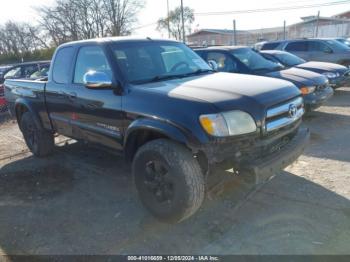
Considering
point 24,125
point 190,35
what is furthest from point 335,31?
point 24,125

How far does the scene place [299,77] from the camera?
729cm

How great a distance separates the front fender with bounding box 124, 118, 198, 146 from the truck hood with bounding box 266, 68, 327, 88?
4.55 metres

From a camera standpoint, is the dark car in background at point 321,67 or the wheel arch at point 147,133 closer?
the wheel arch at point 147,133

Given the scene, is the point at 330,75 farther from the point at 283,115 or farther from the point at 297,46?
the point at 283,115

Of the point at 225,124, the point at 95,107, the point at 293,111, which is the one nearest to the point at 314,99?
the point at 293,111

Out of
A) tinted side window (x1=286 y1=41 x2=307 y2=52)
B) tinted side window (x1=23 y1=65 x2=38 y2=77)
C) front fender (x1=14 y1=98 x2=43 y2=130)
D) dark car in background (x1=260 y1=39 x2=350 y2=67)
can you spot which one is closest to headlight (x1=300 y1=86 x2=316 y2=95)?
front fender (x1=14 y1=98 x2=43 y2=130)

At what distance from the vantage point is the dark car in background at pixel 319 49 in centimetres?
1280

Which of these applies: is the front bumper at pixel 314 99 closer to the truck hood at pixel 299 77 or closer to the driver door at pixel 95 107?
the truck hood at pixel 299 77

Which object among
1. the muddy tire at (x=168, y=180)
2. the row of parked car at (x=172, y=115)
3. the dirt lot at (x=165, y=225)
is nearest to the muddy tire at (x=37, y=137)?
the dirt lot at (x=165, y=225)

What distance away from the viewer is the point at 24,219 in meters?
3.95

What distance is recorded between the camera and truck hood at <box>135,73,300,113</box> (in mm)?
3197

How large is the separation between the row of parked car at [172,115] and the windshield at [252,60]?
11.0 feet

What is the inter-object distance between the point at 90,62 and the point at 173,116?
179 cm

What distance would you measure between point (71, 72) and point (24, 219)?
2.01 m
